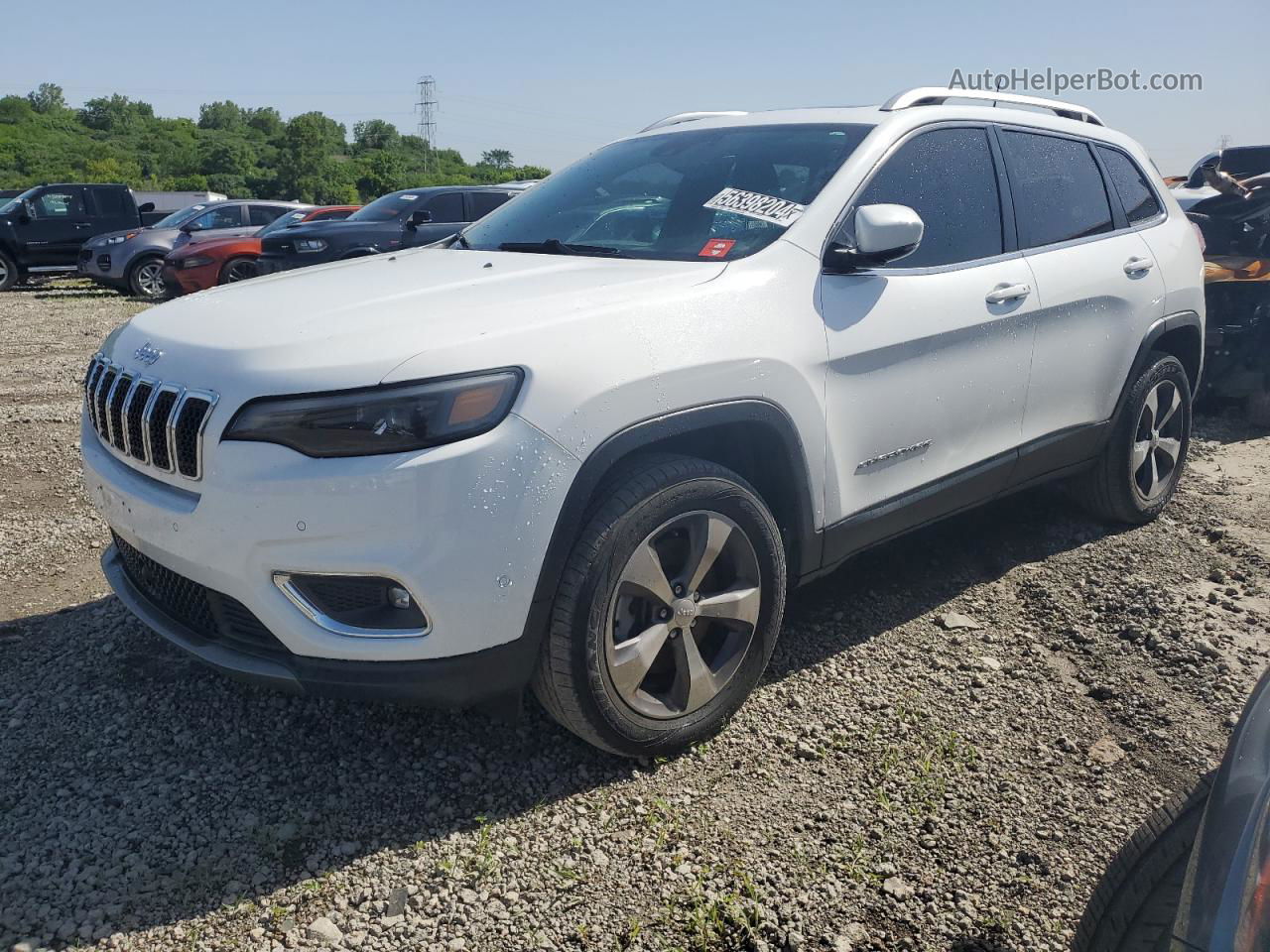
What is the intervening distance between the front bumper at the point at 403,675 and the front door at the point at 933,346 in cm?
112

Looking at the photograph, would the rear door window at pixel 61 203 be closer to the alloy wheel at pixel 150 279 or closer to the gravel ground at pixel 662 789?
the alloy wheel at pixel 150 279

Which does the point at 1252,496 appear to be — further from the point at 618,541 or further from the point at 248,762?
the point at 248,762

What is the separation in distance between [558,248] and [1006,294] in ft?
5.06

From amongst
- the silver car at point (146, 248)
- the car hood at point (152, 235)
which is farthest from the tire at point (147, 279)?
the car hood at point (152, 235)

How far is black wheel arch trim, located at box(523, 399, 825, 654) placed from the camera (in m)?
2.38

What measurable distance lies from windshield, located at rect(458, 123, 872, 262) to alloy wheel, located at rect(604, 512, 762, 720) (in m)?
0.84

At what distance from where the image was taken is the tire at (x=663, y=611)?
A: 2.47 m

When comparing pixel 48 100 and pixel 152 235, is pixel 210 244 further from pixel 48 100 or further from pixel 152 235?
pixel 48 100

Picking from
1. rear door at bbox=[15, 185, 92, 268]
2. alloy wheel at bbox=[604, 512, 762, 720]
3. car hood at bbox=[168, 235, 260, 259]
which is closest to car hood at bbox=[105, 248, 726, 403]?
alloy wheel at bbox=[604, 512, 762, 720]

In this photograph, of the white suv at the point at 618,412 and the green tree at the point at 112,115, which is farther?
the green tree at the point at 112,115

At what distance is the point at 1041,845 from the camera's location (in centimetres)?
254

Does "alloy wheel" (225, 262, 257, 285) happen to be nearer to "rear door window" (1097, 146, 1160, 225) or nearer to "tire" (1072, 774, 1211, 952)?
"rear door window" (1097, 146, 1160, 225)

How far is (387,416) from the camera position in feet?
7.36

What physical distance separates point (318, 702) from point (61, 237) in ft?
57.6
